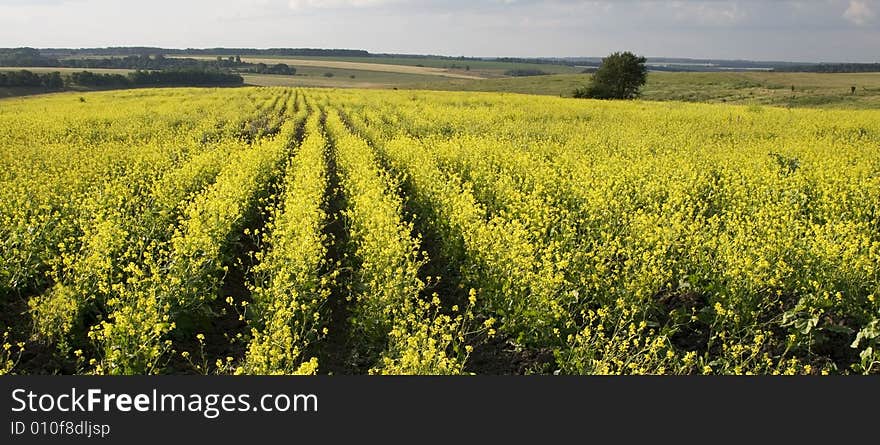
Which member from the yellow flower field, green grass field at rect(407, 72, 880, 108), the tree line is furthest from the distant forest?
the yellow flower field

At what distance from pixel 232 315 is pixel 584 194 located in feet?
19.8

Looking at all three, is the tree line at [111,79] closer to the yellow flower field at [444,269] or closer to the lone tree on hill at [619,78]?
the lone tree on hill at [619,78]

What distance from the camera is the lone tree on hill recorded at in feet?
186

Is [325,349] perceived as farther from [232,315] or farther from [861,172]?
[861,172]

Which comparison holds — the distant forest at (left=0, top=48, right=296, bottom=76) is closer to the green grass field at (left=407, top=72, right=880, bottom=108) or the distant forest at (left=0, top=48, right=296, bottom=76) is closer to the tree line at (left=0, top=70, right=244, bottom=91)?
the tree line at (left=0, top=70, right=244, bottom=91)

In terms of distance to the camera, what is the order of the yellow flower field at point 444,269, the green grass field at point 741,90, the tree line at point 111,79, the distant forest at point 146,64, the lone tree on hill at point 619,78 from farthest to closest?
the distant forest at point 146,64 < the tree line at point 111,79 < the lone tree on hill at point 619,78 < the green grass field at point 741,90 < the yellow flower field at point 444,269

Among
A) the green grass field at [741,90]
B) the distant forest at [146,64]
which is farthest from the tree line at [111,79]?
A: the green grass field at [741,90]

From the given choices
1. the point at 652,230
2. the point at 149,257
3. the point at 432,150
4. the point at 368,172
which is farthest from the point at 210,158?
the point at 652,230

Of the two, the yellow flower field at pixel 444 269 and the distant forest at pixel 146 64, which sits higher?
the distant forest at pixel 146 64

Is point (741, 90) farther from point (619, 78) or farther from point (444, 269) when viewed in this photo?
point (444, 269)

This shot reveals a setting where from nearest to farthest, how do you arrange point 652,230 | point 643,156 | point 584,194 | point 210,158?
1. point 652,230
2. point 584,194
3. point 210,158
4. point 643,156

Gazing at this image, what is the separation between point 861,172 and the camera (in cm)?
1250

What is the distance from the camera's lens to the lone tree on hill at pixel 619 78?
56.7 m

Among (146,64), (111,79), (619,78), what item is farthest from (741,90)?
(146,64)
